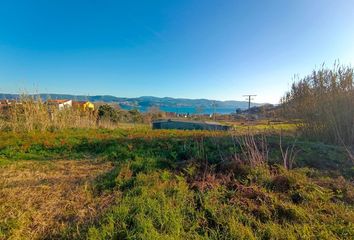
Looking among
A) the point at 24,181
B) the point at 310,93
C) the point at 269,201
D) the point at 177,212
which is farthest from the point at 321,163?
the point at 24,181

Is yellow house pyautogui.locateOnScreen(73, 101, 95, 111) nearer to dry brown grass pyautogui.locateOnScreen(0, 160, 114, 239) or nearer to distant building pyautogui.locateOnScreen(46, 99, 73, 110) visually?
distant building pyautogui.locateOnScreen(46, 99, 73, 110)

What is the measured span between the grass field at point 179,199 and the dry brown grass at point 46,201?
12 mm

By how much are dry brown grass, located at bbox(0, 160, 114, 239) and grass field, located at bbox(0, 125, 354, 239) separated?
1 cm

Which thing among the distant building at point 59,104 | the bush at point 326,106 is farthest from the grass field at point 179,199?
the distant building at point 59,104

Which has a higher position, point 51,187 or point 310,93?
point 310,93

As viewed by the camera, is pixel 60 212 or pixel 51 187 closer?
pixel 60 212

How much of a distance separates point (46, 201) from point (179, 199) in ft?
6.25

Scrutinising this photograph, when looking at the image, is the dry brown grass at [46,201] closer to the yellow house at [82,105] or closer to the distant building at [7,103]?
the distant building at [7,103]

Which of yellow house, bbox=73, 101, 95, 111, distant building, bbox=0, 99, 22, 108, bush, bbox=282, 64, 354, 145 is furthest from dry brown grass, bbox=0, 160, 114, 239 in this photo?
yellow house, bbox=73, 101, 95, 111

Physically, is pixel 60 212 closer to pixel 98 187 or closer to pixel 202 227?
pixel 98 187

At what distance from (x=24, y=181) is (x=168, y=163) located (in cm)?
269

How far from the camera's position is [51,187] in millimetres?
3361

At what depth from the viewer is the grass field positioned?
87.6 inches

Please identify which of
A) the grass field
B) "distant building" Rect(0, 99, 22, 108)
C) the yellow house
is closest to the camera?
the grass field
